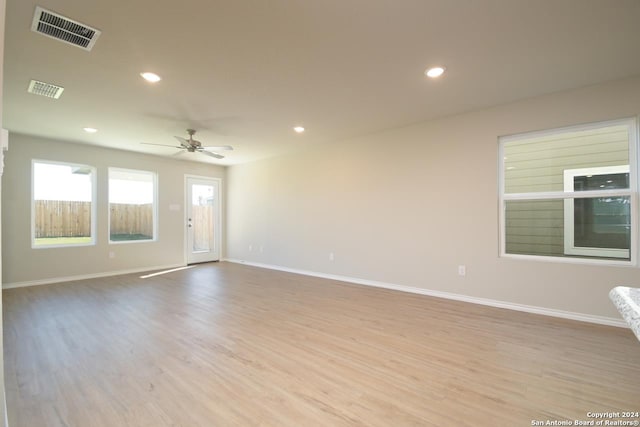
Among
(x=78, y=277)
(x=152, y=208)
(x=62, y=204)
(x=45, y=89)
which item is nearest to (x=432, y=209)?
(x=45, y=89)

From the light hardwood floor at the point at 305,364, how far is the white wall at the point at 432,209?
1.43ft

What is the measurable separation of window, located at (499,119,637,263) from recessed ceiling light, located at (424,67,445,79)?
1.52 meters

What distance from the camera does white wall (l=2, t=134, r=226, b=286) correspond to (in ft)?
15.7

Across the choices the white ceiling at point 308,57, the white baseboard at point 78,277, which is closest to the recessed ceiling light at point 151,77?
the white ceiling at point 308,57

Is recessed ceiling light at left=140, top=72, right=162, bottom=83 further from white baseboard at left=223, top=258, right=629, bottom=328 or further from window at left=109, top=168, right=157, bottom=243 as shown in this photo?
white baseboard at left=223, top=258, right=629, bottom=328

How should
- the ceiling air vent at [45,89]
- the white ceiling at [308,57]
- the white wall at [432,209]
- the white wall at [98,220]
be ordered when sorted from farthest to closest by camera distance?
the white wall at [98,220], the white wall at [432,209], the ceiling air vent at [45,89], the white ceiling at [308,57]

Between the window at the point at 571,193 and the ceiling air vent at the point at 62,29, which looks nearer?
the ceiling air vent at the point at 62,29

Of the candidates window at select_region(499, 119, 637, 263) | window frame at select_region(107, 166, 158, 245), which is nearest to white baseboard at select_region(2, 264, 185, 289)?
window frame at select_region(107, 166, 158, 245)

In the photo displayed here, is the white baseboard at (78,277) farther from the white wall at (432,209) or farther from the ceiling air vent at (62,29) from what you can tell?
the ceiling air vent at (62,29)

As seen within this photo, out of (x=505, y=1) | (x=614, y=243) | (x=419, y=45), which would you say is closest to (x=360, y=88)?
(x=419, y=45)

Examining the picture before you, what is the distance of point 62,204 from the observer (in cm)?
535

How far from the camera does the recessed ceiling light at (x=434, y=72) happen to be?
112 inches

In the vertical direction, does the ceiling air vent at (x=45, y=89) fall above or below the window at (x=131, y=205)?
above

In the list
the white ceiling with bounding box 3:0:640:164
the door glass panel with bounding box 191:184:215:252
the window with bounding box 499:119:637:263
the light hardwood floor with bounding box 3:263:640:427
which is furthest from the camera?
the door glass panel with bounding box 191:184:215:252
